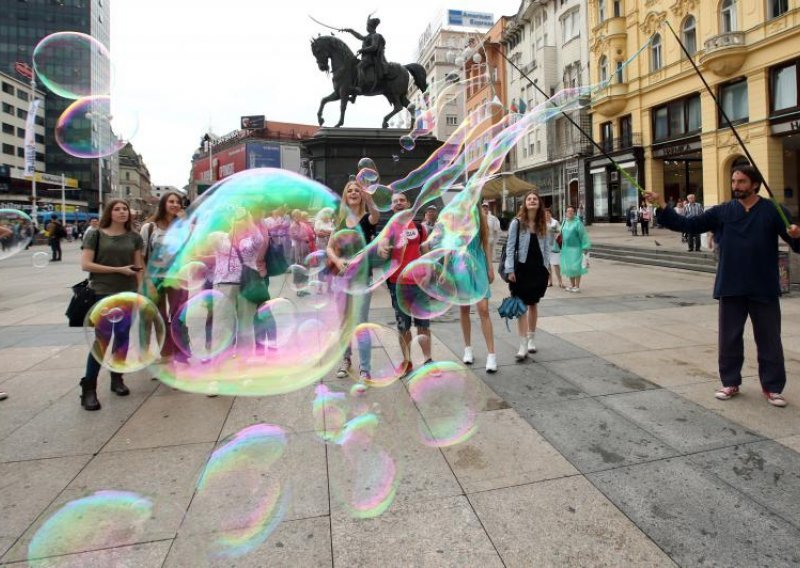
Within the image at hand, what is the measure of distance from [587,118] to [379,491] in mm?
39688

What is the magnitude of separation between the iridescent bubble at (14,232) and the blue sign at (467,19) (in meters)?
90.1

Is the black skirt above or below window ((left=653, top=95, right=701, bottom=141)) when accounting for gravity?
below

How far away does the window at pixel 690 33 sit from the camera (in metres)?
26.7

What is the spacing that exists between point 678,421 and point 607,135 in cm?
3588

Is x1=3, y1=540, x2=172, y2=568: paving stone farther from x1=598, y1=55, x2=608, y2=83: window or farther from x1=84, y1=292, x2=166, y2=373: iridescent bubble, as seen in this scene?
x1=598, y1=55, x2=608, y2=83: window

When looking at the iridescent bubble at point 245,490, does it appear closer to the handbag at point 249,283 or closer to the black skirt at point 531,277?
the handbag at point 249,283

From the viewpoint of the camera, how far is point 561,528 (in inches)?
97.0

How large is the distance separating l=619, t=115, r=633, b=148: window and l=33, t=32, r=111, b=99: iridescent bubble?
32.8 meters

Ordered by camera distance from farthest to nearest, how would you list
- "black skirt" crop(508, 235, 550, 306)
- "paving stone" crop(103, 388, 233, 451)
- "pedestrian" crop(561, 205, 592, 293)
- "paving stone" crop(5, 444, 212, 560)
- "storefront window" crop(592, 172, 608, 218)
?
"storefront window" crop(592, 172, 608, 218)
"pedestrian" crop(561, 205, 592, 293)
"black skirt" crop(508, 235, 550, 306)
"paving stone" crop(103, 388, 233, 451)
"paving stone" crop(5, 444, 212, 560)

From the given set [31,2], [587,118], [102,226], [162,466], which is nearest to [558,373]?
[162,466]

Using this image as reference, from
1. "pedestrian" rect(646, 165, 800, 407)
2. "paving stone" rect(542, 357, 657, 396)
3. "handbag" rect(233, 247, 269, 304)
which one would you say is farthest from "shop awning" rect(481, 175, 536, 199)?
"handbag" rect(233, 247, 269, 304)

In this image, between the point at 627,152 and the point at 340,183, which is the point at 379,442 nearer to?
the point at 340,183

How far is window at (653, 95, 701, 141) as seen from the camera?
27.8 metres

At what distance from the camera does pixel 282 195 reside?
4910 mm
